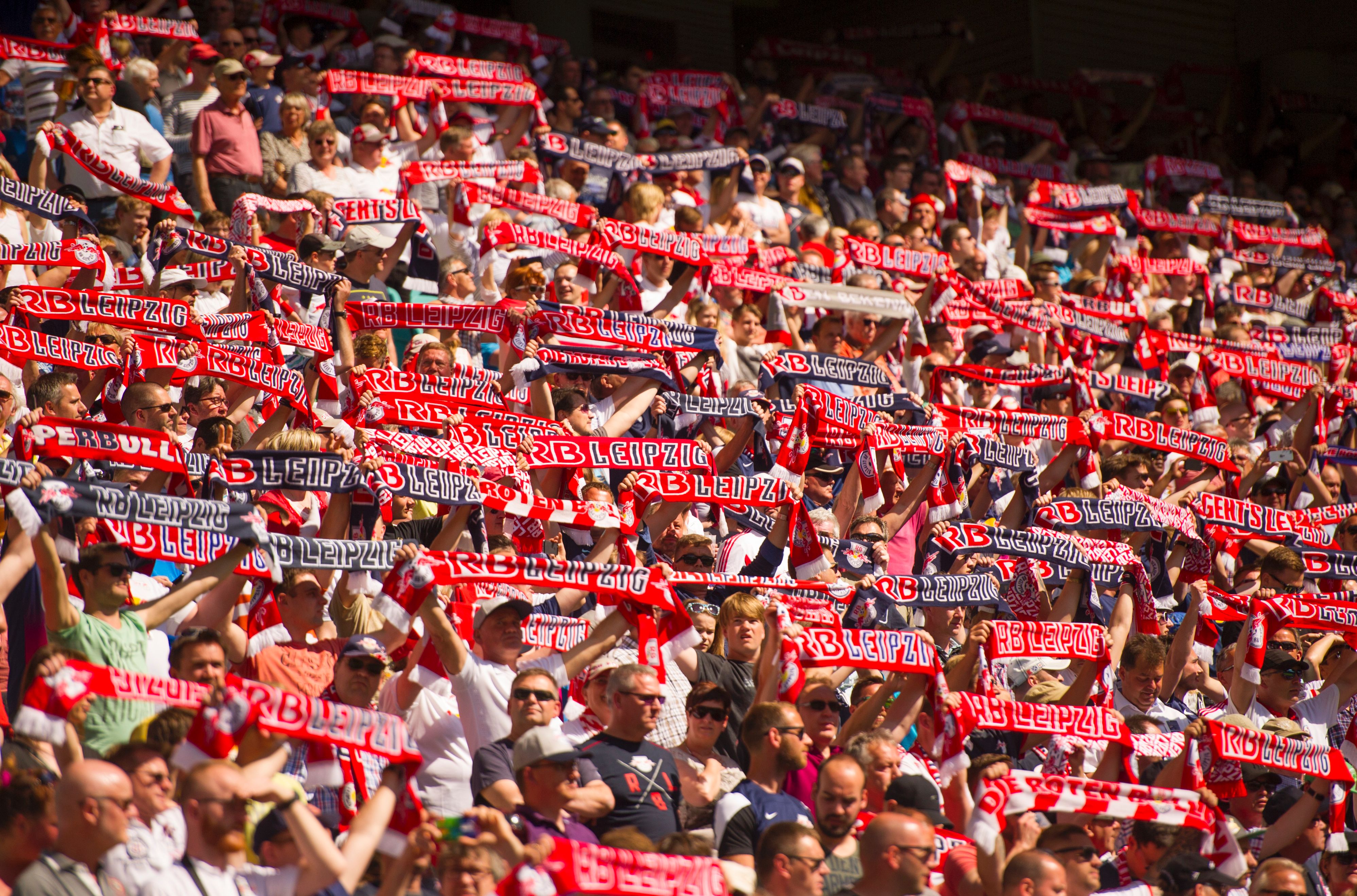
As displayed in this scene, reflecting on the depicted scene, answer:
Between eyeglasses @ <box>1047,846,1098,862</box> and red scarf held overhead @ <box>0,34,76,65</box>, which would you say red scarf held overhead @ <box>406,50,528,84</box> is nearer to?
red scarf held overhead @ <box>0,34,76,65</box>

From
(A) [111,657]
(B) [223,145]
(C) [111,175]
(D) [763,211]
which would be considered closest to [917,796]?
(A) [111,657]

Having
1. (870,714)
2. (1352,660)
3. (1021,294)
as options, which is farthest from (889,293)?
(870,714)

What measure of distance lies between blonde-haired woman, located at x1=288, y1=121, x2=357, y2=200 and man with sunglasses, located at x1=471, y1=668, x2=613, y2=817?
635cm

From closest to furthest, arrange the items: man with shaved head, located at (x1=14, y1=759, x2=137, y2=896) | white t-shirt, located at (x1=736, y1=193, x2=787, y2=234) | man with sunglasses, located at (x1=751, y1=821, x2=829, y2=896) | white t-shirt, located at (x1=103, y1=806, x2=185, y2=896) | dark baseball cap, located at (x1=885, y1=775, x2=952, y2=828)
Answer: man with shaved head, located at (x1=14, y1=759, x2=137, y2=896), white t-shirt, located at (x1=103, y1=806, x2=185, y2=896), man with sunglasses, located at (x1=751, y1=821, x2=829, y2=896), dark baseball cap, located at (x1=885, y1=775, x2=952, y2=828), white t-shirt, located at (x1=736, y1=193, x2=787, y2=234)

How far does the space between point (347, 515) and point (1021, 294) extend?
24.0 ft

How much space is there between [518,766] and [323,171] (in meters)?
6.99

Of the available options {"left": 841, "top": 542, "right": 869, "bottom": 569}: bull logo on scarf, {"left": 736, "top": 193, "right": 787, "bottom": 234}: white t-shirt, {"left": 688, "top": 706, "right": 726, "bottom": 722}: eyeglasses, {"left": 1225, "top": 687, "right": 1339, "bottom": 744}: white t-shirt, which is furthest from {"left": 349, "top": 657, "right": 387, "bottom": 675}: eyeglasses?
{"left": 736, "top": 193, "right": 787, "bottom": 234}: white t-shirt

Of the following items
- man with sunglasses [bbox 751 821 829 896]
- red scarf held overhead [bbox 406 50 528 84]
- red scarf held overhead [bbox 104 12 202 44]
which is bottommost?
man with sunglasses [bbox 751 821 829 896]

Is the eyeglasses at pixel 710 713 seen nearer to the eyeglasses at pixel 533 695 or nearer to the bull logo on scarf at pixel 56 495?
the eyeglasses at pixel 533 695

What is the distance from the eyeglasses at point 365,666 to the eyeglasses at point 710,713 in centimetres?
121

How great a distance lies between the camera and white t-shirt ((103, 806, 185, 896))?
444cm

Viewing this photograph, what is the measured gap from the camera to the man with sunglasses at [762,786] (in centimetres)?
562

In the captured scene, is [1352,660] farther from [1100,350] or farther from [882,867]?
[1100,350]

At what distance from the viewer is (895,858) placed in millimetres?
5238
